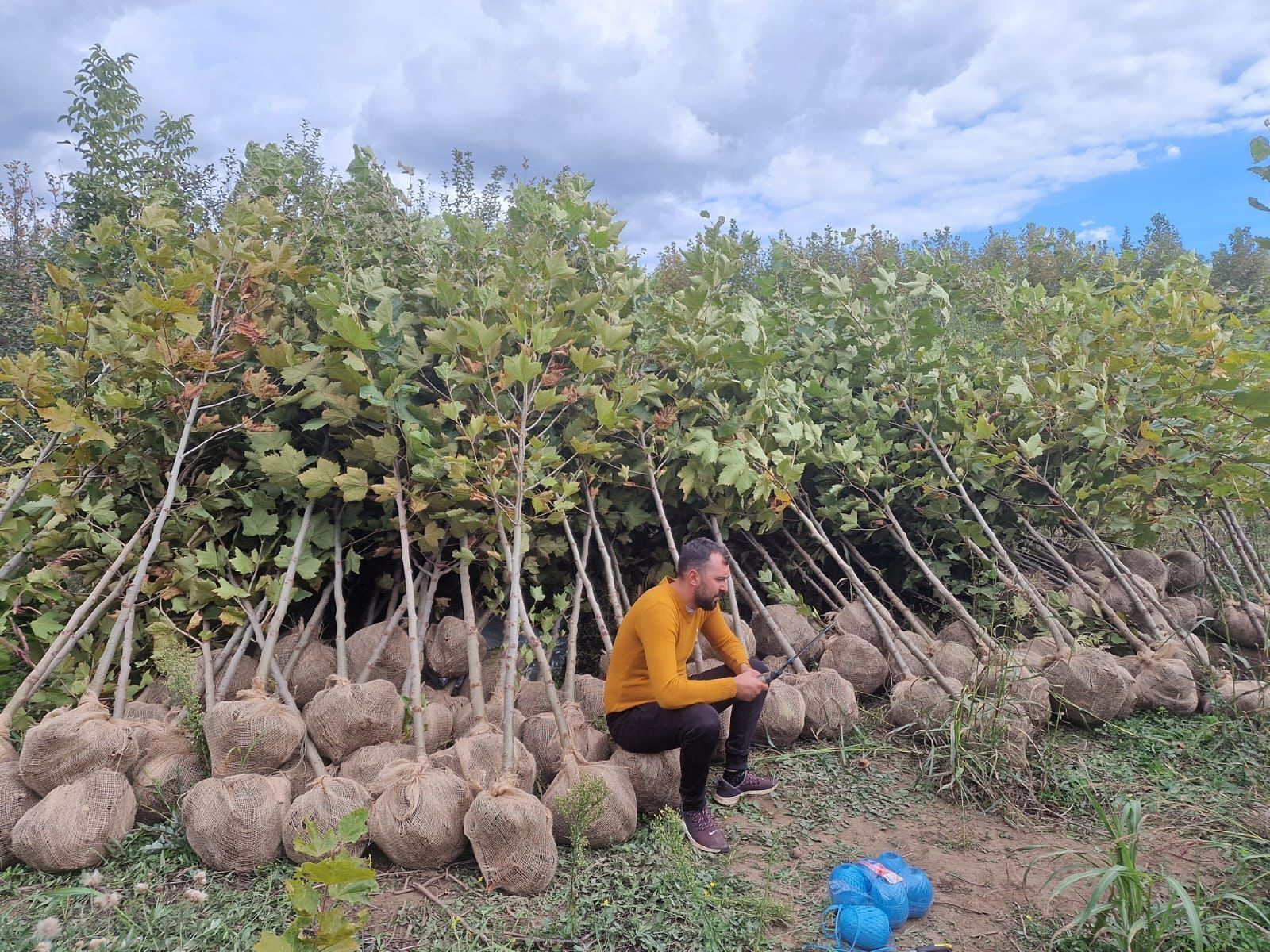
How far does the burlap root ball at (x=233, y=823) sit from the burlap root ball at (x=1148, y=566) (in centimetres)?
496

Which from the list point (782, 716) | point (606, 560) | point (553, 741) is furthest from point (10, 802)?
point (782, 716)

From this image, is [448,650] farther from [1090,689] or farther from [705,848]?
[1090,689]

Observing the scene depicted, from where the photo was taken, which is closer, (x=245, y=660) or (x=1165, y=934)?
(x=1165, y=934)

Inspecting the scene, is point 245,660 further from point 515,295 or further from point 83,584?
point 515,295

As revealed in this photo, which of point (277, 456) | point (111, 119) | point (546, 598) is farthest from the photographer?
point (111, 119)

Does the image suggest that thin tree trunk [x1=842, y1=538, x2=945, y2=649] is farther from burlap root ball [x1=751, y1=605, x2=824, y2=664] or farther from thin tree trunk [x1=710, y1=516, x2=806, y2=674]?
thin tree trunk [x1=710, y1=516, x2=806, y2=674]

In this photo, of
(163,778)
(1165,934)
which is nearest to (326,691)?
(163,778)

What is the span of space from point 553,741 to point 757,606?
154 centimetres

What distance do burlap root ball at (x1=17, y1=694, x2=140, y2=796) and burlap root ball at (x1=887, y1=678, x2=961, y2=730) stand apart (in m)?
3.20

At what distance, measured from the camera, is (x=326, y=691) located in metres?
3.24

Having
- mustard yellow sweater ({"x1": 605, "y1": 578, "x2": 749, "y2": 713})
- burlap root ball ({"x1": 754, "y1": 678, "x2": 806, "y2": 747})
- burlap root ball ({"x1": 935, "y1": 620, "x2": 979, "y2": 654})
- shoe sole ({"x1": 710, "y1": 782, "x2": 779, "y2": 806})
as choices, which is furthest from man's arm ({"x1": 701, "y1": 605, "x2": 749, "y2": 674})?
burlap root ball ({"x1": 935, "y1": 620, "x2": 979, "y2": 654})

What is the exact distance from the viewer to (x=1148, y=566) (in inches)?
206

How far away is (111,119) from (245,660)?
3.96 metres

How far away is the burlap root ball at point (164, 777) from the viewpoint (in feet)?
9.70
